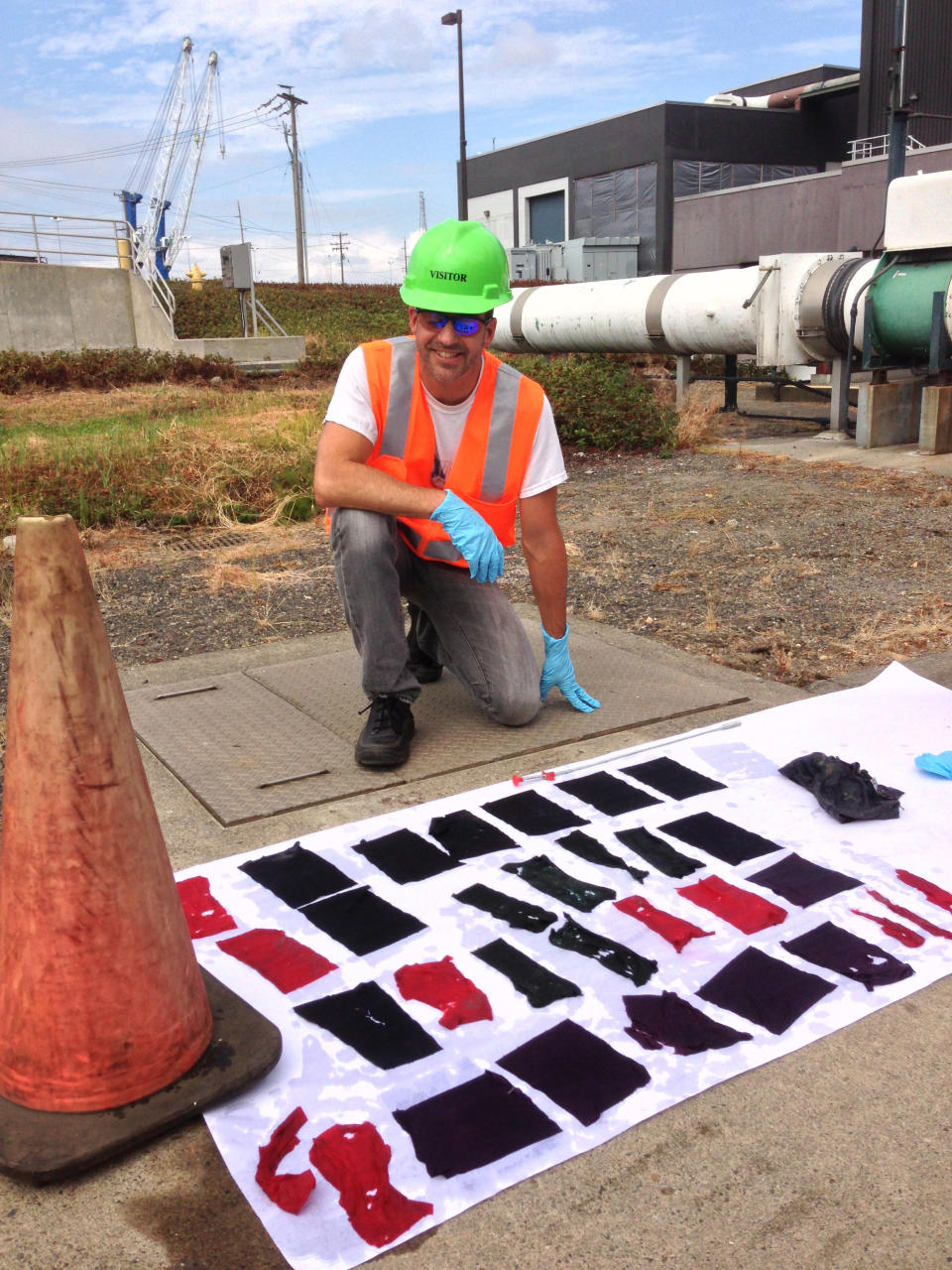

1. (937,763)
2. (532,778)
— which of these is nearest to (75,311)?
(532,778)

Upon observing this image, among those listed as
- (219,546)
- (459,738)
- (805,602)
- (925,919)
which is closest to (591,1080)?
(925,919)

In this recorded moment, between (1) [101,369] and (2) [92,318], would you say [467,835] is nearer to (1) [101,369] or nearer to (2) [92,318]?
(1) [101,369]

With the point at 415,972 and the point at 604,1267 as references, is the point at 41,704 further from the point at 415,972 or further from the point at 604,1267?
the point at 604,1267

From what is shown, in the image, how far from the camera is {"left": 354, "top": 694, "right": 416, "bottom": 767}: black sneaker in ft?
9.34

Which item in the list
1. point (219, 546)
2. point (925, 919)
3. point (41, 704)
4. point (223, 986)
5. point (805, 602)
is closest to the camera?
point (41, 704)

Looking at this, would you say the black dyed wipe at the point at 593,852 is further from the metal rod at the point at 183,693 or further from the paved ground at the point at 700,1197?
the metal rod at the point at 183,693

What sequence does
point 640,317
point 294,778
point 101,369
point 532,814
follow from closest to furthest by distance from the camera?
point 532,814, point 294,778, point 640,317, point 101,369

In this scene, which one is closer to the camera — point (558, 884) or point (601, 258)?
point (558, 884)

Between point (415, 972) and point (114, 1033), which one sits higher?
point (114, 1033)

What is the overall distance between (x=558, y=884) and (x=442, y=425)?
133 centimetres

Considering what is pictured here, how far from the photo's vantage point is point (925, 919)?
2139 millimetres

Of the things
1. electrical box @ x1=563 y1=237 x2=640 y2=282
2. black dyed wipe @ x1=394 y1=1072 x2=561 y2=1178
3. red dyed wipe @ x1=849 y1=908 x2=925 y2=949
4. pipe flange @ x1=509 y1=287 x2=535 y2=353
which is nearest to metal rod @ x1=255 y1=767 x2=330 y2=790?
black dyed wipe @ x1=394 y1=1072 x2=561 y2=1178

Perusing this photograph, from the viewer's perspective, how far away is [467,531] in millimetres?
2814

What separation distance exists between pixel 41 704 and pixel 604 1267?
3.47 ft
